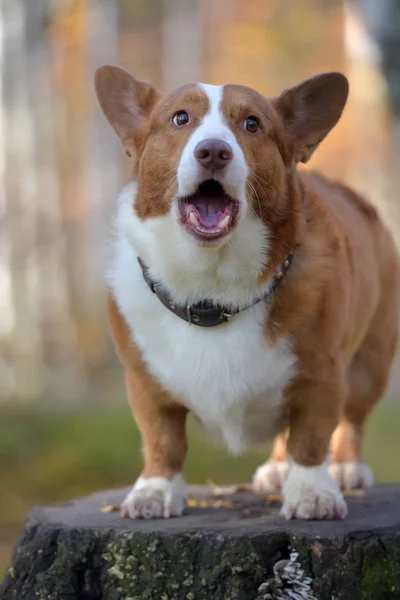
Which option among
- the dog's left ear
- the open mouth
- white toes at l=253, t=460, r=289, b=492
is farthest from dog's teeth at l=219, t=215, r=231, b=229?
white toes at l=253, t=460, r=289, b=492

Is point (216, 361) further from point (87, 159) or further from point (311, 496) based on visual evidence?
point (87, 159)

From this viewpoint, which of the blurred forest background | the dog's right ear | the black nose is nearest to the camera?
the black nose

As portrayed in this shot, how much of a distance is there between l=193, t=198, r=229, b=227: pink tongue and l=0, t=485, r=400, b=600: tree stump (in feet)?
3.42

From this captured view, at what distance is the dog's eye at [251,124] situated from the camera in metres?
3.45

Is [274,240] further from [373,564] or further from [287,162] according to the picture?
[373,564]

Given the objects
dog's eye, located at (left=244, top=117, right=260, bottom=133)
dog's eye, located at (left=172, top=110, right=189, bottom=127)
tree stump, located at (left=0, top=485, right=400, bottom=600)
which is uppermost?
dog's eye, located at (left=172, top=110, right=189, bottom=127)

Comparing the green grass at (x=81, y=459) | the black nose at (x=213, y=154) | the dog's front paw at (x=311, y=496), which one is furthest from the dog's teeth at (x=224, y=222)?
the green grass at (x=81, y=459)

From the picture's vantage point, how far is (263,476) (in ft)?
14.5

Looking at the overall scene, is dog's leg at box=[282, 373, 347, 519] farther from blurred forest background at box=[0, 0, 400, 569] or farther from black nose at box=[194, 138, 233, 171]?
blurred forest background at box=[0, 0, 400, 569]

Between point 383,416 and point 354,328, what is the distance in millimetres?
5415

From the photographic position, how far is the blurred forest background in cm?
866

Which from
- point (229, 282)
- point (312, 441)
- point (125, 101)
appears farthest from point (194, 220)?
point (312, 441)

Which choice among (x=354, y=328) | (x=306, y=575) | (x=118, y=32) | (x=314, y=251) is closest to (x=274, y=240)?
(x=314, y=251)

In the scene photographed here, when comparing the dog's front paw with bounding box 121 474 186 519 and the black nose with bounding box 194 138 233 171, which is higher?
the black nose with bounding box 194 138 233 171
